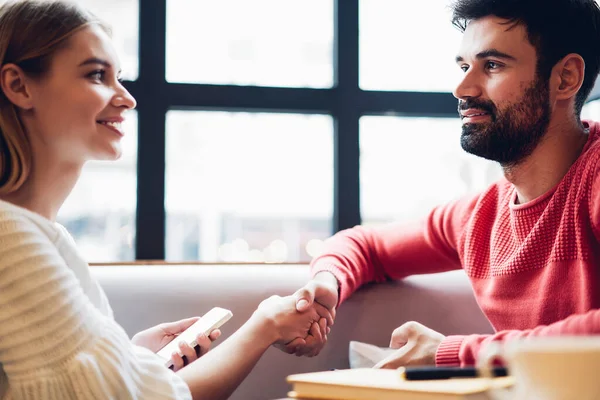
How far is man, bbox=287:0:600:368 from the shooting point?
133 centimetres

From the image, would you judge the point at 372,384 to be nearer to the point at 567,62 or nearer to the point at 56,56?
the point at 56,56

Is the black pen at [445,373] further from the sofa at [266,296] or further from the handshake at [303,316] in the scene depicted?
the sofa at [266,296]

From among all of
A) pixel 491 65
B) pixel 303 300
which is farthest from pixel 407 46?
pixel 303 300

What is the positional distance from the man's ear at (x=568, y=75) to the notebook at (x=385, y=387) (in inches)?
35.0

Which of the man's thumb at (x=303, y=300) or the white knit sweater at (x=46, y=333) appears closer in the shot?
the white knit sweater at (x=46, y=333)

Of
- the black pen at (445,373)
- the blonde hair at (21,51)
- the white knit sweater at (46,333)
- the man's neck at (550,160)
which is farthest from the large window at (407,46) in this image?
the black pen at (445,373)

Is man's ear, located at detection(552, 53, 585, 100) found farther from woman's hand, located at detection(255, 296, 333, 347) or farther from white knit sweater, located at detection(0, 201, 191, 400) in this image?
white knit sweater, located at detection(0, 201, 191, 400)

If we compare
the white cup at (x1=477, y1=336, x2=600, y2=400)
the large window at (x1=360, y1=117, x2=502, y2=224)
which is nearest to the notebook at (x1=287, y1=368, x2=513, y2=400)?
the white cup at (x1=477, y1=336, x2=600, y2=400)

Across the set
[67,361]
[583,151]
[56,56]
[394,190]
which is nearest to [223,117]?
[394,190]

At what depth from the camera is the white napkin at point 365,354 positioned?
1.53 m

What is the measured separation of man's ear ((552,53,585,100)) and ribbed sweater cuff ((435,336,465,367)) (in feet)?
2.12

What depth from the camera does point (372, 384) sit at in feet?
2.49

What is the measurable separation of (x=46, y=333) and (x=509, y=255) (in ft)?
3.22

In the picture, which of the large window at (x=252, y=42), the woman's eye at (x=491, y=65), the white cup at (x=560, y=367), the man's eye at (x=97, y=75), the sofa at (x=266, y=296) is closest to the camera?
the white cup at (x=560, y=367)
